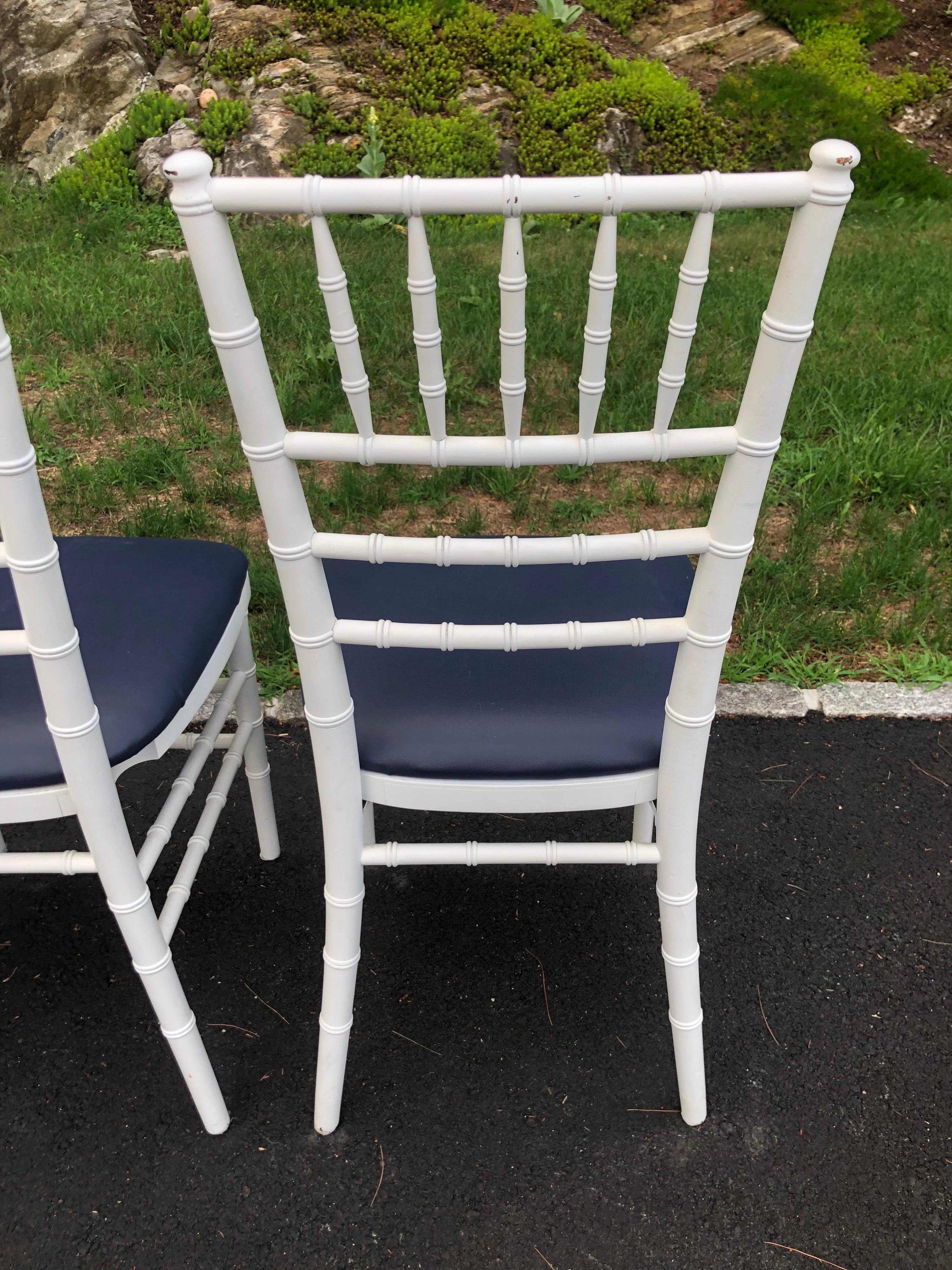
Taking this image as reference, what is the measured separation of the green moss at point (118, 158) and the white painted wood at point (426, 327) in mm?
5043

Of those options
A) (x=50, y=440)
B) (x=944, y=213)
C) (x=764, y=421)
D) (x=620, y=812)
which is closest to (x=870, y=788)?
(x=620, y=812)

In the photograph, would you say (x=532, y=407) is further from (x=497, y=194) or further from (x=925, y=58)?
(x=925, y=58)

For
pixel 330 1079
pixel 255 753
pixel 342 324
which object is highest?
pixel 342 324

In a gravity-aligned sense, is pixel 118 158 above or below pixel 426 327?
below

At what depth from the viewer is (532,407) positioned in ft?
11.4

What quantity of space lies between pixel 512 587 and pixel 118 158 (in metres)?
5.05

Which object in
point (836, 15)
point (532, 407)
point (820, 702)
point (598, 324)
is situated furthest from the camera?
point (836, 15)

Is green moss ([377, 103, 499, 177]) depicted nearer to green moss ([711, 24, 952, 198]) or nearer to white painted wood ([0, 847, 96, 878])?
green moss ([711, 24, 952, 198])

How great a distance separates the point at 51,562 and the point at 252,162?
5035 mm

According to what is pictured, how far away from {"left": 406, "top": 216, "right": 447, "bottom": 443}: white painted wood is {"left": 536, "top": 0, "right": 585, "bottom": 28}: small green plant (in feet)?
21.5

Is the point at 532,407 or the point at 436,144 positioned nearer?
the point at 532,407

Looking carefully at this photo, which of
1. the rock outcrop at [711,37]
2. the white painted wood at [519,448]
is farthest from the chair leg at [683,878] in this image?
the rock outcrop at [711,37]

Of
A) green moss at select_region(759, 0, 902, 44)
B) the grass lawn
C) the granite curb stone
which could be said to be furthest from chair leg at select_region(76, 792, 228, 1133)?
green moss at select_region(759, 0, 902, 44)

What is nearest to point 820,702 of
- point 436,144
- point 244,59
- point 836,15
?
point 436,144
